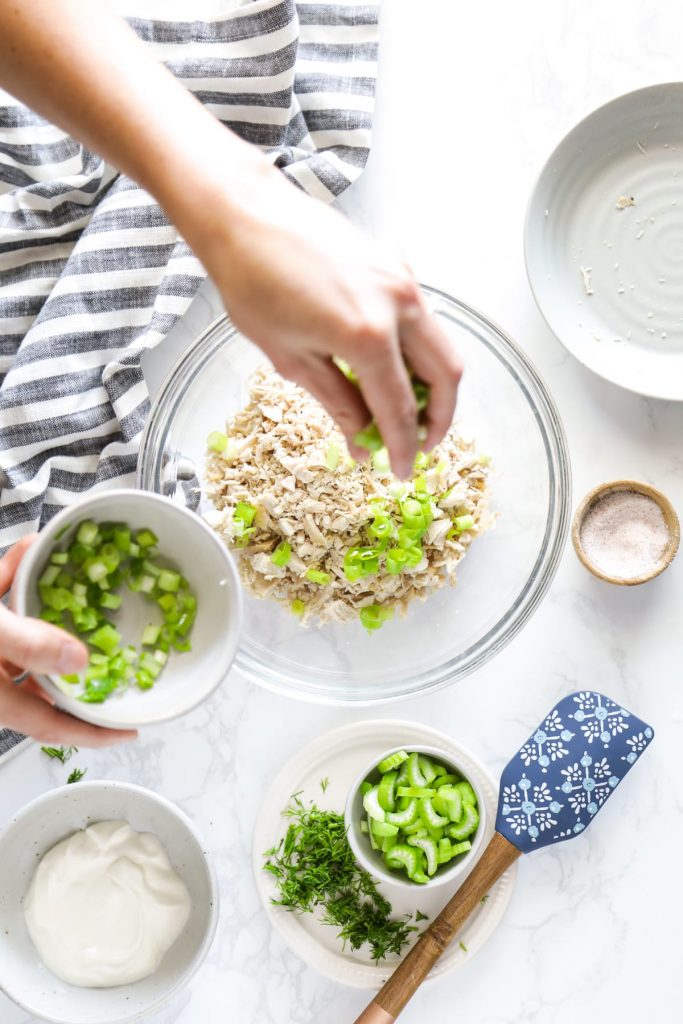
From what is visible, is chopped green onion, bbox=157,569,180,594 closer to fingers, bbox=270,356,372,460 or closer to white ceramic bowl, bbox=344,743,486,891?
fingers, bbox=270,356,372,460

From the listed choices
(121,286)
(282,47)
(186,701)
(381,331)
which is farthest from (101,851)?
(282,47)

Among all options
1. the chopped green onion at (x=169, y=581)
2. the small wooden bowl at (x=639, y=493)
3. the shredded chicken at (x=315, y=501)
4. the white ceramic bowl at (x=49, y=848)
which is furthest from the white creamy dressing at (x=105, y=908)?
the small wooden bowl at (x=639, y=493)

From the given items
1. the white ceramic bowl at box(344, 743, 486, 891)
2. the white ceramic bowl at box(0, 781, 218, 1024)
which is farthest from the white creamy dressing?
the white ceramic bowl at box(344, 743, 486, 891)

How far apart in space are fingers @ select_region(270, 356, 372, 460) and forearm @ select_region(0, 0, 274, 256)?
0.20 metres

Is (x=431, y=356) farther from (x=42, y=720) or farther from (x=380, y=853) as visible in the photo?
(x=380, y=853)

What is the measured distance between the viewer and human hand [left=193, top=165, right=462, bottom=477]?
46.3 inches

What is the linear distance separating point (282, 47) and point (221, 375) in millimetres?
707

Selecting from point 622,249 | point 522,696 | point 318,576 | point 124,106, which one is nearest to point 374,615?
point 318,576

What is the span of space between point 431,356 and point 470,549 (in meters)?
0.95

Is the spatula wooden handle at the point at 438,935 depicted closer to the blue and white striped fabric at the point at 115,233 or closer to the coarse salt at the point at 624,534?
the coarse salt at the point at 624,534

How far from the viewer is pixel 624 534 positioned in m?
2.19

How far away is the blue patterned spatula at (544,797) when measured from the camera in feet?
6.97

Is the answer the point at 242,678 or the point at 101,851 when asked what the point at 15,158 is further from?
the point at 101,851

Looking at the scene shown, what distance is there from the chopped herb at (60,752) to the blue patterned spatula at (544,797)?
0.85 metres
